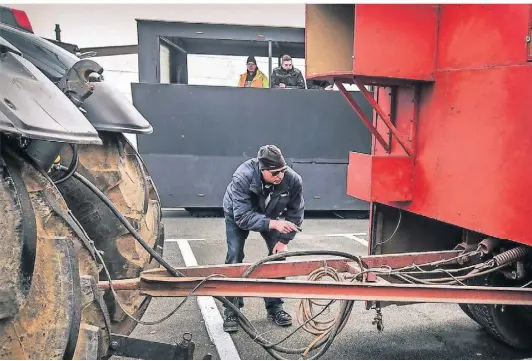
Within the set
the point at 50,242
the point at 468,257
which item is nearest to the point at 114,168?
the point at 50,242

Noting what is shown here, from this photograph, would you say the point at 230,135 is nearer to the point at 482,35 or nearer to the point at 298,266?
the point at 298,266

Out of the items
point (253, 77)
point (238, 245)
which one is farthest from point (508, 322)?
point (253, 77)

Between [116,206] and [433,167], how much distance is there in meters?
1.84

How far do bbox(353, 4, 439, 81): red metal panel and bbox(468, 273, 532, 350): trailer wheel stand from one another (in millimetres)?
1557

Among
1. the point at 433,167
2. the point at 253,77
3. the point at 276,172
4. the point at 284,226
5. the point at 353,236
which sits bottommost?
the point at 353,236

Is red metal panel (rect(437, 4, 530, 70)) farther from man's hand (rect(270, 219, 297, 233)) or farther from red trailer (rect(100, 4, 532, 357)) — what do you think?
man's hand (rect(270, 219, 297, 233))

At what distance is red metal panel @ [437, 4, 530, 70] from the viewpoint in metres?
2.27

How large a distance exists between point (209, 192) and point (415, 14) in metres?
5.20

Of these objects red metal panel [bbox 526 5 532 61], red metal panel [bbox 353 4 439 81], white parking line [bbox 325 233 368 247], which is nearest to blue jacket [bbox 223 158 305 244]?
red metal panel [bbox 353 4 439 81]

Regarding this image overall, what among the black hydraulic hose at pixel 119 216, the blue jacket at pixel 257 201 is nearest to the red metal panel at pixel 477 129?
the blue jacket at pixel 257 201

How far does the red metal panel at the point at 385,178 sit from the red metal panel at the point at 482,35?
2.04 ft

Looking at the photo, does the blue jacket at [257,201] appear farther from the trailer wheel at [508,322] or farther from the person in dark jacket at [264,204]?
the trailer wheel at [508,322]

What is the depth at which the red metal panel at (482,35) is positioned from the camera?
89.5 inches

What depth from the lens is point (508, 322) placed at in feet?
10.2
